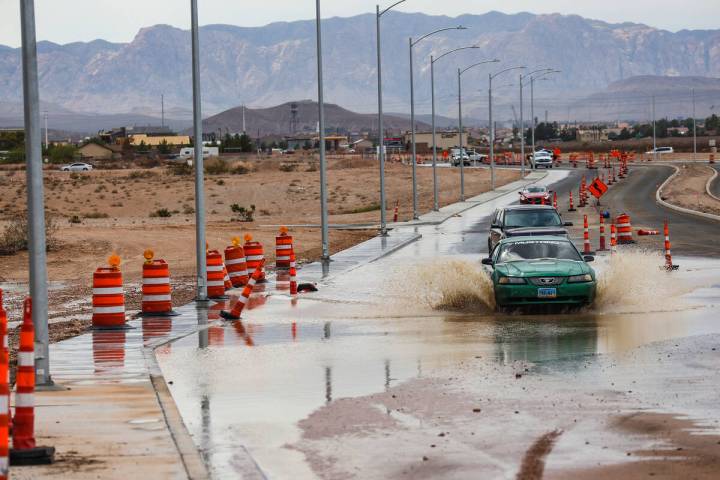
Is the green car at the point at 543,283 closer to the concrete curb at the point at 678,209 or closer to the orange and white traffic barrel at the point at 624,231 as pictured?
the orange and white traffic barrel at the point at 624,231

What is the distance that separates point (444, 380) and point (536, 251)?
897 cm

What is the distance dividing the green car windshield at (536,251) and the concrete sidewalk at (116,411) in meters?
5.05

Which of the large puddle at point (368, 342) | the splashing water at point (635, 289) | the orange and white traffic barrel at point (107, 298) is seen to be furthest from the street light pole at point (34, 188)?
the splashing water at point (635, 289)

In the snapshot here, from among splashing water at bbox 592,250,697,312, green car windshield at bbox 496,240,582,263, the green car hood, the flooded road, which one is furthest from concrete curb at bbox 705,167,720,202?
the green car hood

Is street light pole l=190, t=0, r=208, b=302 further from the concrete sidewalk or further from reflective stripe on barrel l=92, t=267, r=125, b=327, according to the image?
reflective stripe on barrel l=92, t=267, r=125, b=327

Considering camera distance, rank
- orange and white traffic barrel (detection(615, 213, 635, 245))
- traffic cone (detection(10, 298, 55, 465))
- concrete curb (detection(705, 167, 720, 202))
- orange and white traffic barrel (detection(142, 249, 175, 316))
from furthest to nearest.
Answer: concrete curb (detection(705, 167, 720, 202)) → orange and white traffic barrel (detection(615, 213, 635, 245)) → orange and white traffic barrel (detection(142, 249, 175, 316)) → traffic cone (detection(10, 298, 55, 465))

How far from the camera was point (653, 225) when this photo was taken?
52375 millimetres

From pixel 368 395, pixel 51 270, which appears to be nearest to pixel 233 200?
pixel 51 270

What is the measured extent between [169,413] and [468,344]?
620 cm

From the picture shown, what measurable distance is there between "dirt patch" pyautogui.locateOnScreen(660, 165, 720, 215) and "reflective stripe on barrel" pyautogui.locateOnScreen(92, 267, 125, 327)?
1640 inches

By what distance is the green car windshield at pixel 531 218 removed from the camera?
3622cm

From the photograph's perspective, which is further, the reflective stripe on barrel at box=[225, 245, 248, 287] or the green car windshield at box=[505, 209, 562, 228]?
the green car windshield at box=[505, 209, 562, 228]

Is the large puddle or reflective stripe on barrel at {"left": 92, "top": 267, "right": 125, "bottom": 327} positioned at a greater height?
reflective stripe on barrel at {"left": 92, "top": 267, "right": 125, "bottom": 327}

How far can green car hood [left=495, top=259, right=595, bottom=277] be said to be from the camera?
2264cm
